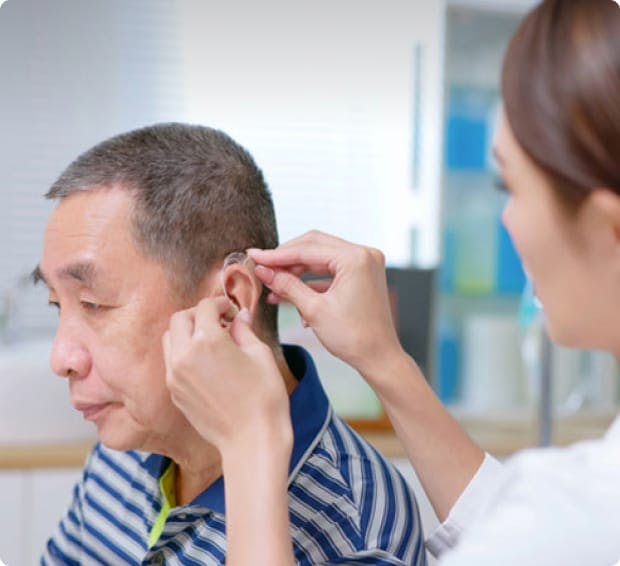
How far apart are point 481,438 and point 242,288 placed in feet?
4.22

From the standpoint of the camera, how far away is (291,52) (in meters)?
3.23

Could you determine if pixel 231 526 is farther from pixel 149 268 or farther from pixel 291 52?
pixel 291 52

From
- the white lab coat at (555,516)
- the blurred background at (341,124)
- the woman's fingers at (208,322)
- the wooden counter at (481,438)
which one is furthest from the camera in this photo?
the blurred background at (341,124)

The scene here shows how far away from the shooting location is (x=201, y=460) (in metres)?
1.28

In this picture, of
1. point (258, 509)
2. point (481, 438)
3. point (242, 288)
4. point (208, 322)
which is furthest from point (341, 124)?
point (258, 509)

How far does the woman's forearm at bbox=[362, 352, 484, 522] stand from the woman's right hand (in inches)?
0.9

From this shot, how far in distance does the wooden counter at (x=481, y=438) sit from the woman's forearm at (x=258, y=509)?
4.14 feet

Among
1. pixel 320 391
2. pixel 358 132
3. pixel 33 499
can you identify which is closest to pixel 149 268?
pixel 320 391

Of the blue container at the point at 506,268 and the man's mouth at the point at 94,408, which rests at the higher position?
the man's mouth at the point at 94,408

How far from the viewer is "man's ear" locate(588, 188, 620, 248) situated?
0.74 meters

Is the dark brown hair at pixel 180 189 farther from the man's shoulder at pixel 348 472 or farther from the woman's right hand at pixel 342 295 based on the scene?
the man's shoulder at pixel 348 472

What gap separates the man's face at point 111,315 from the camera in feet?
3.96

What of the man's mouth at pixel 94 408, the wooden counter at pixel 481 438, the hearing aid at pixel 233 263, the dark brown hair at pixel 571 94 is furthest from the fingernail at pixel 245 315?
the wooden counter at pixel 481 438

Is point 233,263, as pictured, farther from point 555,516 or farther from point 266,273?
point 555,516
